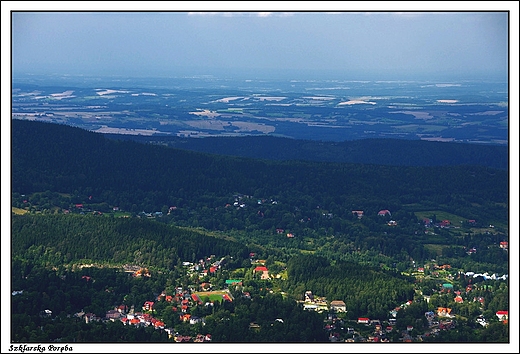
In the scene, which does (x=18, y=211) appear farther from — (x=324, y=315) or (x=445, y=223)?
(x=445, y=223)

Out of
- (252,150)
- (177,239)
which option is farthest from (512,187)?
(252,150)

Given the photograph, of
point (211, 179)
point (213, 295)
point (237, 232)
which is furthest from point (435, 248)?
point (211, 179)

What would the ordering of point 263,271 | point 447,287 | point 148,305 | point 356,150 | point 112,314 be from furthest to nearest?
point 356,150, point 263,271, point 447,287, point 148,305, point 112,314

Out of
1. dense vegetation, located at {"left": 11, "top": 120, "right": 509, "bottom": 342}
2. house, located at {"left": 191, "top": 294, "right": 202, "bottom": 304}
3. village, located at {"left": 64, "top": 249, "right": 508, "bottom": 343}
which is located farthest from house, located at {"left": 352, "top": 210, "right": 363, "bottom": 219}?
house, located at {"left": 191, "top": 294, "right": 202, "bottom": 304}

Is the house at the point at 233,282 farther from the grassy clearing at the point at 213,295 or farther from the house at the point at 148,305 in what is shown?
the house at the point at 148,305

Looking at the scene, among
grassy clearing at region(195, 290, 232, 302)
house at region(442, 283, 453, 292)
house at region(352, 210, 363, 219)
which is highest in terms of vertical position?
grassy clearing at region(195, 290, 232, 302)

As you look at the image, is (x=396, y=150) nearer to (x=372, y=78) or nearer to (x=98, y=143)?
(x=98, y=143)

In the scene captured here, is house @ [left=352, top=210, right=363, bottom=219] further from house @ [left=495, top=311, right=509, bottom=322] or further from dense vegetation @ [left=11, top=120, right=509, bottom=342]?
house @ [left=495, top=311, right=509, bottom=322]
